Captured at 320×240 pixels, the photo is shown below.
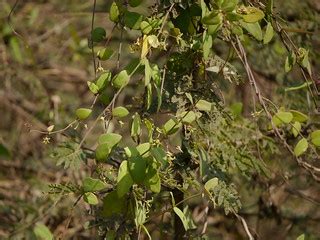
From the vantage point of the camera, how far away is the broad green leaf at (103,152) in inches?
49.7

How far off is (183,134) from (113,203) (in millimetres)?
279

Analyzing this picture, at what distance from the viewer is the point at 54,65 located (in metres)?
4.12

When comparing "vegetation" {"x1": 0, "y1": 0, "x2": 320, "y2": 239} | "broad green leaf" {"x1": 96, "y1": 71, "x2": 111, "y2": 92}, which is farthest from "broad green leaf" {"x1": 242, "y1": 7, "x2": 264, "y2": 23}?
"broad green leaf" {"x1": 96, "y1": 71, "x2": 111, "y2": 92}

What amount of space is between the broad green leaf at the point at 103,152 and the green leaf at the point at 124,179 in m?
0.05

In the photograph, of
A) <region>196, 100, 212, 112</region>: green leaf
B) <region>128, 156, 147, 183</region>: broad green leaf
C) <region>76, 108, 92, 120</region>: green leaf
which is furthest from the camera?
<region>196, 100, 212, 112</region>: green leaf

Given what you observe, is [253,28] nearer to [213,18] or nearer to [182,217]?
[213,18]

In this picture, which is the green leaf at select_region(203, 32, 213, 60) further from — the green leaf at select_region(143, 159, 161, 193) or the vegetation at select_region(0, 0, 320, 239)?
the green leaf at select_region(143, 159, 161, 193)

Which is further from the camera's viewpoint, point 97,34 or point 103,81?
point 97,34

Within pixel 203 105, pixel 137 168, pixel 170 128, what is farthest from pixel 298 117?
pixel 137 168

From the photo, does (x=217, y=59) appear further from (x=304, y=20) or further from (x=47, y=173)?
(x=47, y=173)

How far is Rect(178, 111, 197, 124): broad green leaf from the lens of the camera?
1347 millimetres

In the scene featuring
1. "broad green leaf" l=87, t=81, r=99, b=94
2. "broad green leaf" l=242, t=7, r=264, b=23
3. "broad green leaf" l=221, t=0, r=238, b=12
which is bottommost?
"broad green leaf" l=87, t=81, r=99, b=94

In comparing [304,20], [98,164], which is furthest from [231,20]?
[304,20]

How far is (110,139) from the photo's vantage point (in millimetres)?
1271
